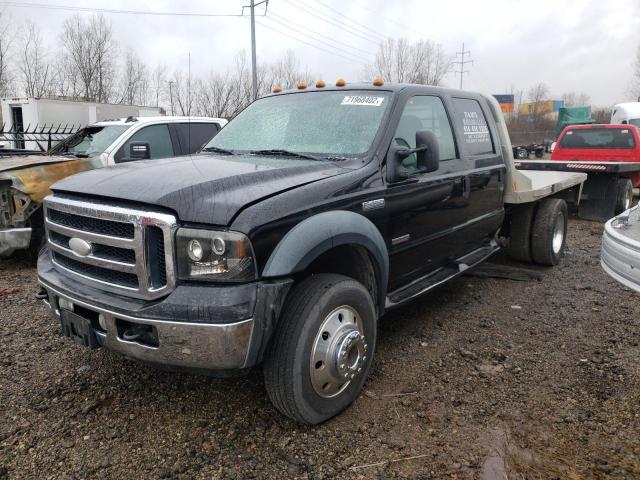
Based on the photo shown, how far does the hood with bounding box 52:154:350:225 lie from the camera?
2.49 m

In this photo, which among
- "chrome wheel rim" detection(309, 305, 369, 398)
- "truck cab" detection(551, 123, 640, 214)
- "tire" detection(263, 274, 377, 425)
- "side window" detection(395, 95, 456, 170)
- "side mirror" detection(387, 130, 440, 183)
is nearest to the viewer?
"tire" detection(263, 274, 377, 425)

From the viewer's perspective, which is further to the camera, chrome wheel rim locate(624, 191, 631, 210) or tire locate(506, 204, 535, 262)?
chrome wheel rim locate(624, 191, 631, 210)

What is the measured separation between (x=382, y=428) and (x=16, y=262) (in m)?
5.21

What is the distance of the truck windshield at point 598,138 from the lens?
36.9ft

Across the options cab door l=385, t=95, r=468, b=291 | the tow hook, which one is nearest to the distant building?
cab door l=385, t=95, r=468, b=291

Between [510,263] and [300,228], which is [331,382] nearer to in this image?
[300,228]

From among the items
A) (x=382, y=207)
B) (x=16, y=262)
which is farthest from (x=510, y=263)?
(x=16, y=262)

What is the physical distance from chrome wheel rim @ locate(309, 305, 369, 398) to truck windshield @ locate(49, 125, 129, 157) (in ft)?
15.8

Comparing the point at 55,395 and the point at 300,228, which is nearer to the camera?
the point at 300,228

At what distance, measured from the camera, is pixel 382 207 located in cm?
335

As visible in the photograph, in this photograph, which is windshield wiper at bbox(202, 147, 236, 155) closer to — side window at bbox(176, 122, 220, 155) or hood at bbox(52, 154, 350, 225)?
hood at bbox(52, 154, 350, 225)

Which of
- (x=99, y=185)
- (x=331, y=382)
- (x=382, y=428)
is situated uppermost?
(x=99, y=185)

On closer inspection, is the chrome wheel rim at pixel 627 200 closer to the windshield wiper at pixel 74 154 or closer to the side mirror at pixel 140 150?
the side mirror at pixel 140 150

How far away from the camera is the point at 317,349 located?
2.76 metres
